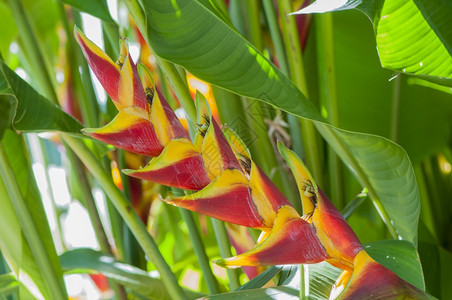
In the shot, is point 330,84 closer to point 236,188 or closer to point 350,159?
point 350,159

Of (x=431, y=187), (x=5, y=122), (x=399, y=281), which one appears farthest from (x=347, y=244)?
(x=431, y=187)

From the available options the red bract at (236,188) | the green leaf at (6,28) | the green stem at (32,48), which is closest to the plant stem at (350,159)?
the red bract at (236,188)

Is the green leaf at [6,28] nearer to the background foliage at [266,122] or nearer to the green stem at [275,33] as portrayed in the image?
the background foliage at [266,122]

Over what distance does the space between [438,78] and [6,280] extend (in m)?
0.40

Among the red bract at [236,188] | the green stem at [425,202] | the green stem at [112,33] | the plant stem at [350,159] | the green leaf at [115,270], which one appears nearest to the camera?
the red bract at [236,188]

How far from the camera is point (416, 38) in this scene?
1.07 ft

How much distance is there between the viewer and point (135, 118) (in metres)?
0.27

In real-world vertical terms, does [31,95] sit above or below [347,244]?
above

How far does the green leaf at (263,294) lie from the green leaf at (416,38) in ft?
0.48

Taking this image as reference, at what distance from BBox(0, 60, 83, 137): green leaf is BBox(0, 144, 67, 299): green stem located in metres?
0.09

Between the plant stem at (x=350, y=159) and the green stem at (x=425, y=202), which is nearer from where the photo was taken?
the plant stem at (x=350, y=159)

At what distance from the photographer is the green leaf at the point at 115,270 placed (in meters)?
0.46

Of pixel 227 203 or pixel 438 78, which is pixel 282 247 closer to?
pixel 227 203

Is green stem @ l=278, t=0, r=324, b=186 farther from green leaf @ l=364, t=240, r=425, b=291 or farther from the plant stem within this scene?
green leaf @ l=364, t=240, r=425, b=291
